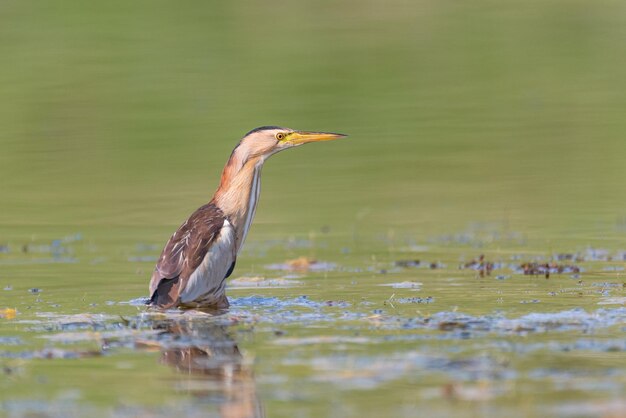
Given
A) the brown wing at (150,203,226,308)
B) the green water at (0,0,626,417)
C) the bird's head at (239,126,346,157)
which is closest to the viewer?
the green water at (0,0,626,417)

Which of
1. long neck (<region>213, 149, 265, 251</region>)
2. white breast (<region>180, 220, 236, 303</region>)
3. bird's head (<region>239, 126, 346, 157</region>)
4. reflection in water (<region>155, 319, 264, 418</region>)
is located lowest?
reflection in water (<region>155, 319, 264, 418</region>)

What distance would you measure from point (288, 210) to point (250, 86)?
29.4 feet

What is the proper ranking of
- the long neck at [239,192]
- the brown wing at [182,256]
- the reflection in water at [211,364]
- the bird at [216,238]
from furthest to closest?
the long neck at [239,192] → the bird at [216,238] → the brown wing at [182,256] → the reflection in water at [211,364]

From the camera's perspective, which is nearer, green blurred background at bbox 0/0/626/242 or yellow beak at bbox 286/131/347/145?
yellow beak at bbox 286/131/347/145

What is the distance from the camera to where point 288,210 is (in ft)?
48.2

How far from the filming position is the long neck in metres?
10.6

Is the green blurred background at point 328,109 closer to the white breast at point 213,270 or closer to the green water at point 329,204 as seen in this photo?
the green water at point 329,204

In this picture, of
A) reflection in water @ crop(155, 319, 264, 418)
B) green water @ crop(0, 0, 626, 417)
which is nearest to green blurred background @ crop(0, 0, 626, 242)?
green water @ crop(0, 0, 626, 417)

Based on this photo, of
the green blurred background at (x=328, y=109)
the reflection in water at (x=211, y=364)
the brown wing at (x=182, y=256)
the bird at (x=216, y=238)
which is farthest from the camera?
the green blurred background at (x=328, y=109)

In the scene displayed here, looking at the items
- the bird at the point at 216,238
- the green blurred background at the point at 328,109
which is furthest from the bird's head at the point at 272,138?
the green blurred background at the point at 328,109

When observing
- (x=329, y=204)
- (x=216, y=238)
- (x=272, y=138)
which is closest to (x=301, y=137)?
(x=272, y=138)

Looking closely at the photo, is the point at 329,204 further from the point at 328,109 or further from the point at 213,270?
the point at 328,109

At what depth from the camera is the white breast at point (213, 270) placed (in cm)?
984

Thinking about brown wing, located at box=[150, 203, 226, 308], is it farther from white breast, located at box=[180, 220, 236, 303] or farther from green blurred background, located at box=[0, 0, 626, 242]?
green blurred background, located at box=[0, 0, 626, 242]
